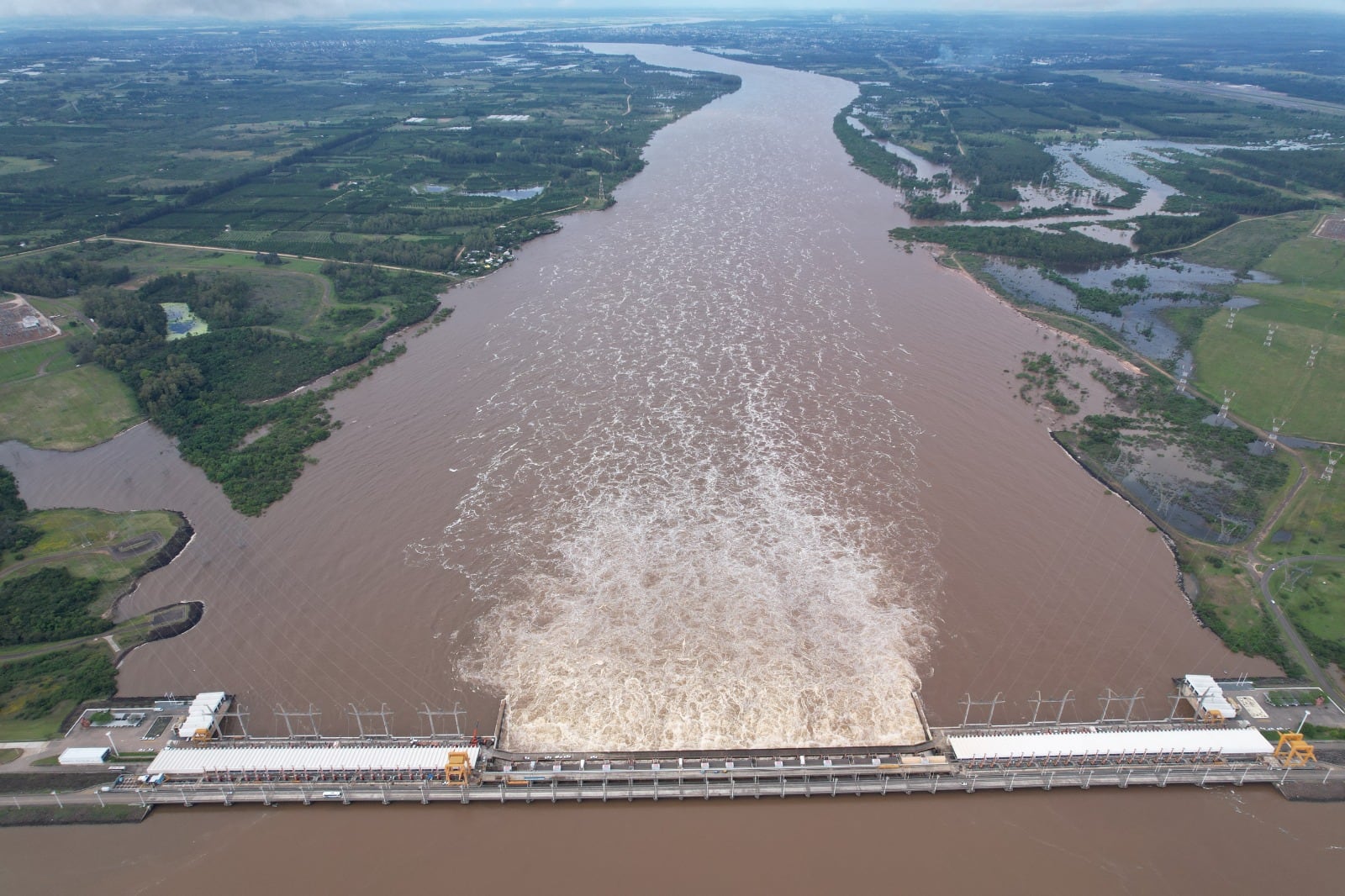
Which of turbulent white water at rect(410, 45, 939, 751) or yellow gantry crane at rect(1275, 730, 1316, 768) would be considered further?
turbulent white water at rect(410, 45, 939, 751)

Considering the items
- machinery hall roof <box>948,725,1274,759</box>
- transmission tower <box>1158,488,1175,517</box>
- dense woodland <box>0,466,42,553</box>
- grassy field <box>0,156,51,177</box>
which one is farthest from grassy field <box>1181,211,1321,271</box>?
grassy field <box>0,156,51,177</box>

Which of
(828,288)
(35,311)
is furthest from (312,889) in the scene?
(35,311)

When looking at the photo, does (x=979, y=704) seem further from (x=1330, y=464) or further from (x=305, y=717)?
(x=1330, y=464)

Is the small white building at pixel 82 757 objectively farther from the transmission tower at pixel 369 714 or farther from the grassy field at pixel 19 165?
the grassy field at pixel 19 165

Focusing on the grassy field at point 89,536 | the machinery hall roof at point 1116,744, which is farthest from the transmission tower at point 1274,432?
the grassy field at point 89,536

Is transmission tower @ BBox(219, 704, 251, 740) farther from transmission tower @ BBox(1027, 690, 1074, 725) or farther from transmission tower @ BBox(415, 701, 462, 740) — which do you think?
transmission tower @ BBox(1027, 690, 1074, 725)
